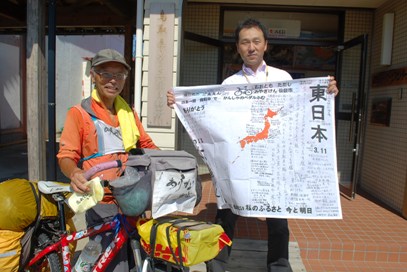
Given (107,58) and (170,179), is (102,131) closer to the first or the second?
(107,58)

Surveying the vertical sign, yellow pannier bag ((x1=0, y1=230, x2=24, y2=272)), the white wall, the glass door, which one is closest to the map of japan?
yellow pannier bag ((x1=0, y1=230, x2=24, y2=272))

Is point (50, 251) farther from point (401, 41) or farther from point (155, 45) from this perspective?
point (401, 41)

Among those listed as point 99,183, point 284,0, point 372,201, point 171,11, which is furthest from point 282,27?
point 99,183

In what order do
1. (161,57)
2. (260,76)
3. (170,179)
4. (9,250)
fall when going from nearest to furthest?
(170,179)
(9,250)
(260,76)
(161,57)

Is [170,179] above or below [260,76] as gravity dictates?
below

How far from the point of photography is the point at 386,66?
15.7 ft

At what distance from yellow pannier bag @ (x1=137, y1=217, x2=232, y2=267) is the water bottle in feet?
1.16

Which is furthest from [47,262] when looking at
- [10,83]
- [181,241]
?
[10,83]

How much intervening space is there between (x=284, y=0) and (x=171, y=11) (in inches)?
73.5

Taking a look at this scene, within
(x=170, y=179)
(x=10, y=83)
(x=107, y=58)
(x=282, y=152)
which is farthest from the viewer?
(x=10, y=83)

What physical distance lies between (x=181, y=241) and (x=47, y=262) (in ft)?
3.68

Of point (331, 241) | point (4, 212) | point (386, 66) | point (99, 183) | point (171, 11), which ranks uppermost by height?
point (171, 11)

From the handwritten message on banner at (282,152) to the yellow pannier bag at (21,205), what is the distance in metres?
1.14

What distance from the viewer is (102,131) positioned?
2.00m
